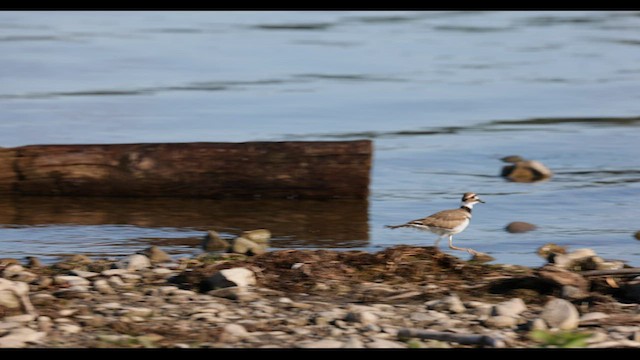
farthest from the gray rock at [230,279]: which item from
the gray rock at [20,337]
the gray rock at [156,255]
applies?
the gray rock at [20,337]

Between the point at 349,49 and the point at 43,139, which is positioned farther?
Result: the point at 349,49

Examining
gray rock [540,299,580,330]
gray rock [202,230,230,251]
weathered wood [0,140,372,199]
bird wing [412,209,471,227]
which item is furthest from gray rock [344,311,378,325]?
weathered wood [0,140,372,199]

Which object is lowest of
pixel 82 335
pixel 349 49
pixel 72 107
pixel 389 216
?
pixel 82 335

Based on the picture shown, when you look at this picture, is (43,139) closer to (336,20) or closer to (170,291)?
(170,291)

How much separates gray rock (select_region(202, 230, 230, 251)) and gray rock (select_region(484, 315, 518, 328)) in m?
3.46

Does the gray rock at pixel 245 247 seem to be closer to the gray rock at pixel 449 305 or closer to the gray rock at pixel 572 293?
the gray rock at pixel 449 305

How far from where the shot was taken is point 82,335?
763 centimetres

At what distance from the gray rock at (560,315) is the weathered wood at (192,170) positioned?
5.09m

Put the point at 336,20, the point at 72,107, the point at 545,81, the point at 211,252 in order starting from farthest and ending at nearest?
the point at 336,20 < the point at 545,81 < the point at 72,107 < the point at 211,252

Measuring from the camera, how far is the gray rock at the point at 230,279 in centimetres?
887

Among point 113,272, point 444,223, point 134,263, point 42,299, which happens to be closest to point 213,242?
point 134,263

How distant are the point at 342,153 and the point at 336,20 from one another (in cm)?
1843

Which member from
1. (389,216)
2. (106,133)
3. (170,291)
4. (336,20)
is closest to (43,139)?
(106,133)

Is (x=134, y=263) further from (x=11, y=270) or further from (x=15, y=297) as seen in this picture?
(x=15, y=297)
